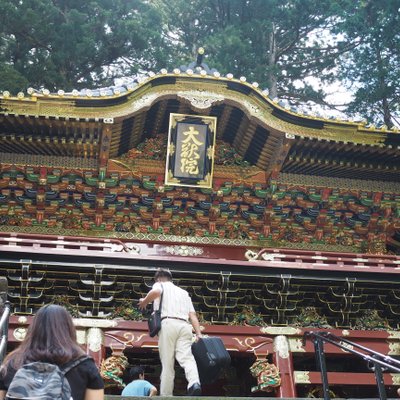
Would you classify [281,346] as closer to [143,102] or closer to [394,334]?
[394,334]

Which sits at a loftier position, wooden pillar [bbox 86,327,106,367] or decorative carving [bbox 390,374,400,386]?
wooden pillar [bbox 86,327,106,367]

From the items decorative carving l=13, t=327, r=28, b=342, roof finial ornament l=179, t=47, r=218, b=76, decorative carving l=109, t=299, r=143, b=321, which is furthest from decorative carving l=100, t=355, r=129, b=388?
roof finial ornament l=179, t=47, r=218, b=76

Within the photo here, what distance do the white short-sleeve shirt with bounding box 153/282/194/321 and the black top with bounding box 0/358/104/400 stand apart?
3.24 metres

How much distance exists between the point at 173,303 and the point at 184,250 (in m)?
5.44

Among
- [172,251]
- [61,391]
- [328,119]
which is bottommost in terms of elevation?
[61,391]

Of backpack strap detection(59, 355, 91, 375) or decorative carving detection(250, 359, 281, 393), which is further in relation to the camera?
decorative carving detection(250, 359, 281, 393)

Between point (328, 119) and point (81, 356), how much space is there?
9.06m

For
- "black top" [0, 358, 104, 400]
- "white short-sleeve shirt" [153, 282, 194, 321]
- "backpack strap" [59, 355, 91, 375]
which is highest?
"white short-sleeve shirt" [153, 282, 194, 321]

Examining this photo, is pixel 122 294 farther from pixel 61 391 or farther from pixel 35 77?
pixel 35 77

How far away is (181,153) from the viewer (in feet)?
40.0

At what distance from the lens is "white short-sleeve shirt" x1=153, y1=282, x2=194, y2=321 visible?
699 cm

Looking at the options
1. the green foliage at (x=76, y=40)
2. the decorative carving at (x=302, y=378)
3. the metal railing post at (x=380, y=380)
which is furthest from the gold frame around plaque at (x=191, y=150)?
the green foliage at (x=76, y=40)

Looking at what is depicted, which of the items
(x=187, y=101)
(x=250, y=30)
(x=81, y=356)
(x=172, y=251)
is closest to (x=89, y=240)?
(x=172, y=251)

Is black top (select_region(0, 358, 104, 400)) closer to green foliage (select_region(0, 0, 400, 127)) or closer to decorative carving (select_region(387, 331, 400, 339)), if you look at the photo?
decorative carving (select_region(387, 331, 400, 339))
